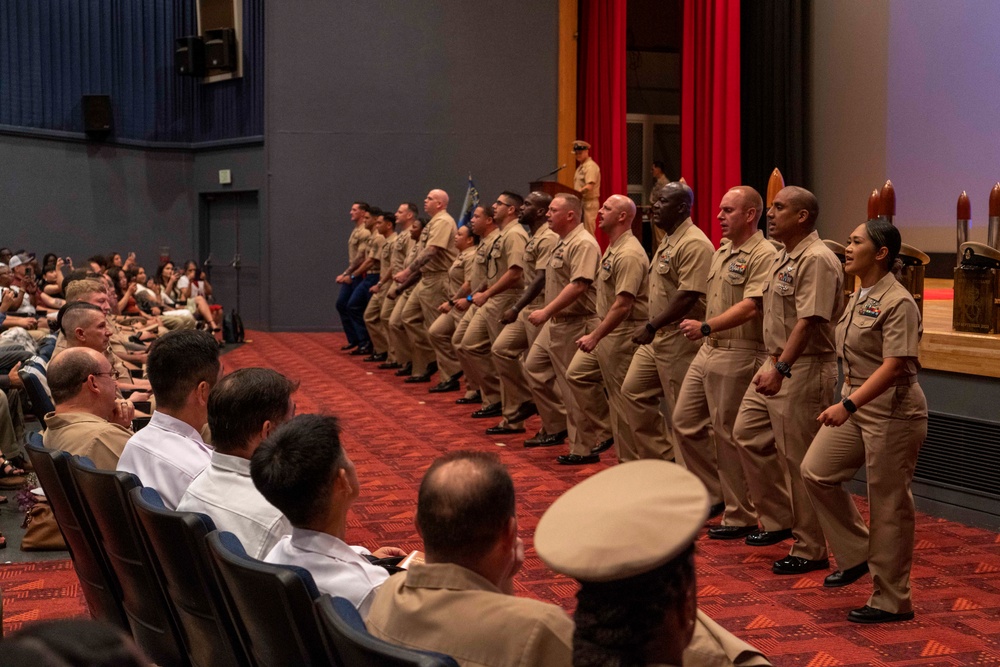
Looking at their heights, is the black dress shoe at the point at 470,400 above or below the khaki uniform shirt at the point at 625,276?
below

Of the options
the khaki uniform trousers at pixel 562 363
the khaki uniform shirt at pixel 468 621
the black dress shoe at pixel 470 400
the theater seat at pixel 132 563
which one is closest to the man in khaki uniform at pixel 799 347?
the khaki uniform trousers at pixel 562 363

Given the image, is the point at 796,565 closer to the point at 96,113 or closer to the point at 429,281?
the point at 429,281

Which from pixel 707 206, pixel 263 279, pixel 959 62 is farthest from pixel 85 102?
pixel 959 62

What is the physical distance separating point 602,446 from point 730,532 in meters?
1.77

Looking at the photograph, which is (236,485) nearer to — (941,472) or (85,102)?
(941,472)

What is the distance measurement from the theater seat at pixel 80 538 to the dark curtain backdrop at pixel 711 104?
8798 millimetres

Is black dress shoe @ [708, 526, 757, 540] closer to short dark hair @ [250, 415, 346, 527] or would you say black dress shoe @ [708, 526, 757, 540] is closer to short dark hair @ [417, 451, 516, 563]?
short dark hair @ [250, 415, 346, 527]


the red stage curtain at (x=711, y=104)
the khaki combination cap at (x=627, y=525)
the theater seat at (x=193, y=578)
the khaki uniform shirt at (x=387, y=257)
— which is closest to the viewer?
the khaki combination cap at (x=627, y=525)

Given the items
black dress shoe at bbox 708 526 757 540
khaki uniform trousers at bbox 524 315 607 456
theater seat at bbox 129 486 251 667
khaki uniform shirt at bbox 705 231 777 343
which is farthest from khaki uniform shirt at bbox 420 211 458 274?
theater seat at bbox 129 486 251 667

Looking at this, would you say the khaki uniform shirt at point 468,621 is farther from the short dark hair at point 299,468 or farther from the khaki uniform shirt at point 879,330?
the khaki uniform shirt at point 879,330

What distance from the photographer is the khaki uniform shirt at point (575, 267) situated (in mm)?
6398

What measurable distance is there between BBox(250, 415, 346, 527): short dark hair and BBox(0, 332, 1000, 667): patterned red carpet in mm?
1856

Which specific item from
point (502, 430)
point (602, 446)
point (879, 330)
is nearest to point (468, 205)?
point (502, 430)

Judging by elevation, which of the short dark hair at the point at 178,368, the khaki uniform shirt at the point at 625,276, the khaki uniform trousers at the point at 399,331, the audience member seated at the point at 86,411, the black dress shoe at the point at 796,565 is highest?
the khaki uniform shirt at the point at 625,276
